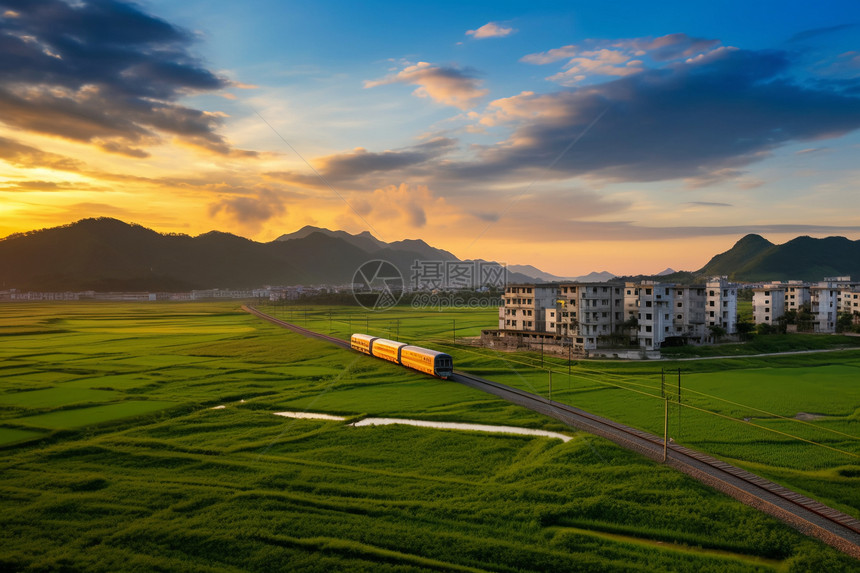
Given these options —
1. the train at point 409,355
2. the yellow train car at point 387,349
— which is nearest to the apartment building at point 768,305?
the train at point 409,355

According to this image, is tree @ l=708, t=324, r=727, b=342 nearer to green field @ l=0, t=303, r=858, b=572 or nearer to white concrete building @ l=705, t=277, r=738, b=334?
white concrete building @ l=705, t=277, r=738, b=334

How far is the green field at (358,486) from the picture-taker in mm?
19500

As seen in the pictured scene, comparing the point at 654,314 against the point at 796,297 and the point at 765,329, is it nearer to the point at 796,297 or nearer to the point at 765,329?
the point at 765,329

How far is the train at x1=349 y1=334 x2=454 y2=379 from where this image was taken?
51.4m

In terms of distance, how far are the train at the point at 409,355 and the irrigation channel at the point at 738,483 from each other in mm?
13742

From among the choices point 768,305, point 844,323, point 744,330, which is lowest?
point 744,330

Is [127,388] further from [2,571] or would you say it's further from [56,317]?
[56,317]

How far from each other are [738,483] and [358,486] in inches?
754

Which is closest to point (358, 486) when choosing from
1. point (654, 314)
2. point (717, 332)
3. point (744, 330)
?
point (654, 314)

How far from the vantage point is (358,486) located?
83.4ft

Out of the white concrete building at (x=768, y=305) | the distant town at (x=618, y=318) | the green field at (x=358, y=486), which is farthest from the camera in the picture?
the white concrete building at (x=768, y=305)

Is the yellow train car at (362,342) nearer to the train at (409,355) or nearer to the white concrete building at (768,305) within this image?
the train at (409,355)

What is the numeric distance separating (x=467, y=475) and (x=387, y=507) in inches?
228

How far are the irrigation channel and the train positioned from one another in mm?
13742
